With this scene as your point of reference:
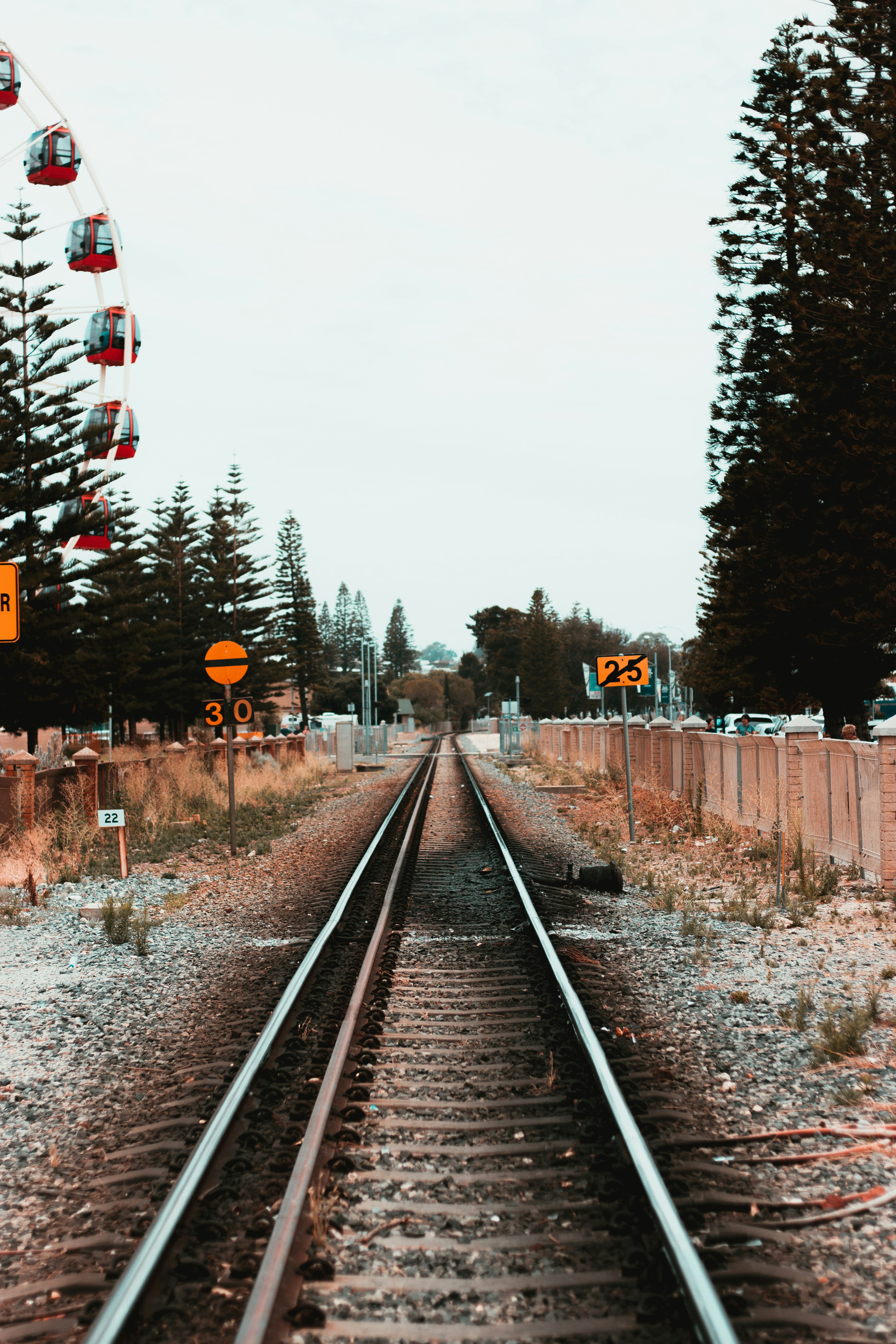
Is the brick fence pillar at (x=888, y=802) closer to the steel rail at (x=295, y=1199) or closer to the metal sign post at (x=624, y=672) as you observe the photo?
the metal sign post at (x=624, y=672)

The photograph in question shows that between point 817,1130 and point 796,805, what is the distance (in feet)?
30.2

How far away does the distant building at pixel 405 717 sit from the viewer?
109875 millimetres

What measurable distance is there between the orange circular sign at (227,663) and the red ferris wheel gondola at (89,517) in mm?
16336

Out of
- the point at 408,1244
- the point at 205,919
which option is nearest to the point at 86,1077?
the point at 408,1244

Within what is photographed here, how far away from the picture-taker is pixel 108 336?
28031mm

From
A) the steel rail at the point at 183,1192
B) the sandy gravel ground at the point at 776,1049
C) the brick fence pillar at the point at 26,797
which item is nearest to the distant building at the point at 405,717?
the brick fence pillar at the point at 26,797

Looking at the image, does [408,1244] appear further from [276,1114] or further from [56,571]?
[56,571]

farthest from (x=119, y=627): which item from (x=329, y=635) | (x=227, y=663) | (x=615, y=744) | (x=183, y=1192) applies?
(x=329, y=635)

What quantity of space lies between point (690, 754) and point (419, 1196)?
16.1 meters

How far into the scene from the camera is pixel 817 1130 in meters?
4.82

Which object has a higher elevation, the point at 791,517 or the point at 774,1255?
the point at 791,517

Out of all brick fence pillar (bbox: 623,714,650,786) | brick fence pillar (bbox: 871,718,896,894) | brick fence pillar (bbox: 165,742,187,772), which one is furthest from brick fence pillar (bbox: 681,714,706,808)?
brick fence pillar (bbox: 165,742,187,772)

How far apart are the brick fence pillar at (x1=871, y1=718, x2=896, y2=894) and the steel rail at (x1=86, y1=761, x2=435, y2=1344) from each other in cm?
621

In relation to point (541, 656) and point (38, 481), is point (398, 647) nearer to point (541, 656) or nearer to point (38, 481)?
point (541, 656)
